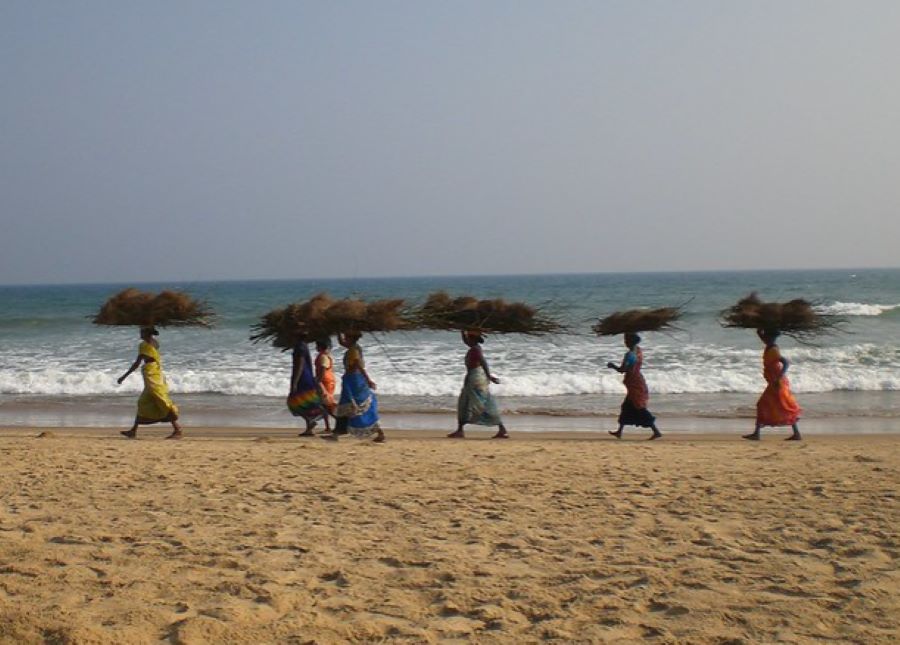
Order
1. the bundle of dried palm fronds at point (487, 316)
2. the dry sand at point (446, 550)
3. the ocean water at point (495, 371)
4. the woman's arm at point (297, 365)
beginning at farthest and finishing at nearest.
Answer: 1. the ocean water at point (495, 371)
2. the bundle of dried palm fronds at point (487, 316)
3. the woman's arm at point (297, 365)
4. the dry sand at point (446, 550)

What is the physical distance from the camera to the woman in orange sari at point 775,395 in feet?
34.6

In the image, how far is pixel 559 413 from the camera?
44.9ft

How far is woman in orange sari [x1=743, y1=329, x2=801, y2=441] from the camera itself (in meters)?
10.5

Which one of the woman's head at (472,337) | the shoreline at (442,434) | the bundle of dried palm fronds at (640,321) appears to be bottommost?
the shoreline at (442,434)

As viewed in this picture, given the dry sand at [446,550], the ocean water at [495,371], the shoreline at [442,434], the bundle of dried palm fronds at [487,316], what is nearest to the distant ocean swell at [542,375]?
the ocean water at [495,371]

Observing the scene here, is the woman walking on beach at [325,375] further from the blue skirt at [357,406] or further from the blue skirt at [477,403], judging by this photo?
the blue skirt at [477,403]

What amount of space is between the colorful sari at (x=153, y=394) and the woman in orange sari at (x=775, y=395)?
6.37m

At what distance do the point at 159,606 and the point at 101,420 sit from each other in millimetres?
9612

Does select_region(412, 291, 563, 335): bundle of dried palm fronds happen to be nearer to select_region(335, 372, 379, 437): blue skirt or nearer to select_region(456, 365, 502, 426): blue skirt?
select_region(456, 365, 502, 426): blue skirt

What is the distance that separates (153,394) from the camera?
10.5 metres

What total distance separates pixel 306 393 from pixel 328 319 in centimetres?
93

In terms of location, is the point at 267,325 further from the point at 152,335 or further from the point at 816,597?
the point at 816,597

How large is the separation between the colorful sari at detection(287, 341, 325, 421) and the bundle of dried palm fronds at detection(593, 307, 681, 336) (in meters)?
3.27

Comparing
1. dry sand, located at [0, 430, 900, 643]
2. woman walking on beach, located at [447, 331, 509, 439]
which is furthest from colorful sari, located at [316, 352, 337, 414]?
dry sand, located at [0, 430, 900, 643]
